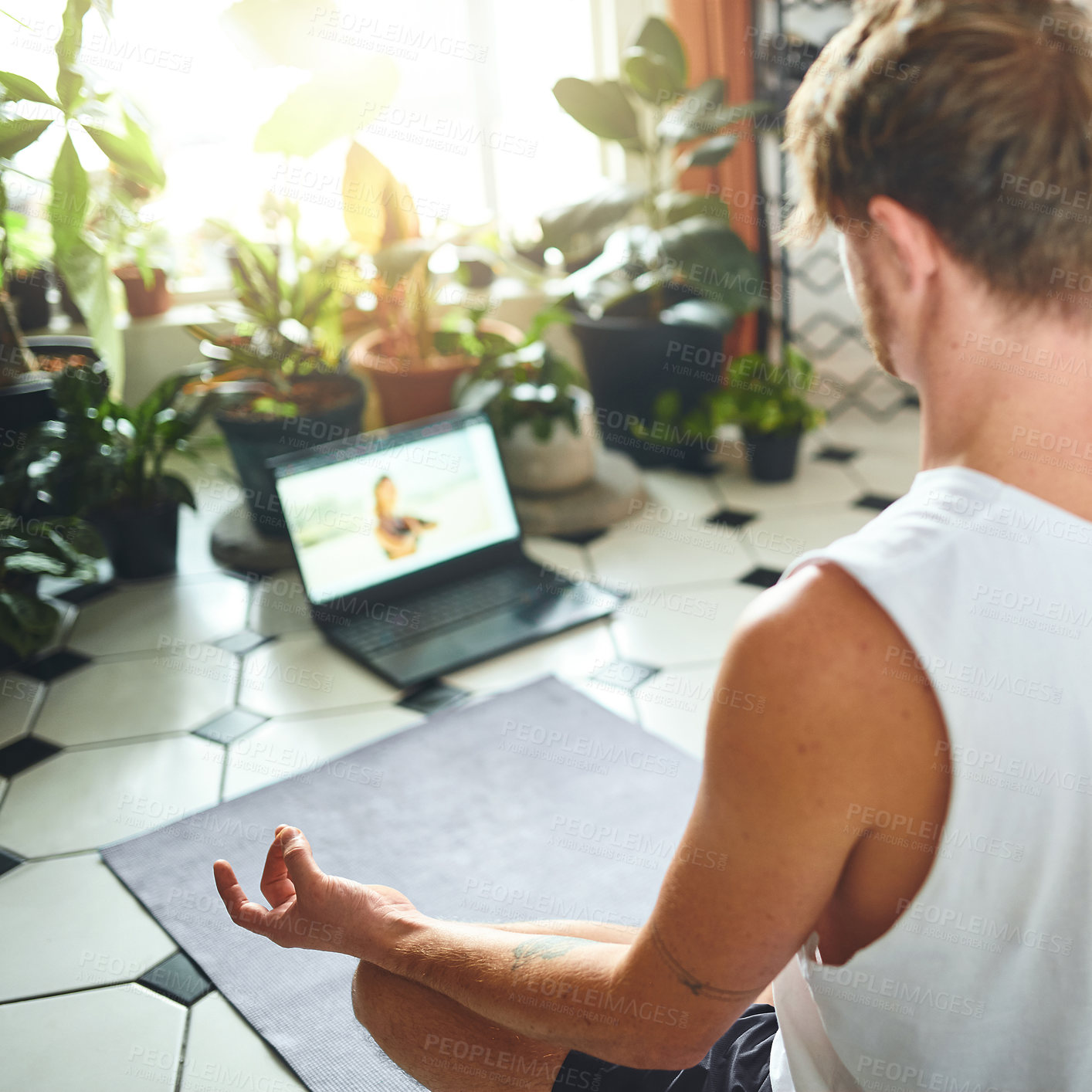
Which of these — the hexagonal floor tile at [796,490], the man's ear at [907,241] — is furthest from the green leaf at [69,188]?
the hexagonal floor tile at [796,490]

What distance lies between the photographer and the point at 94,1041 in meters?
1.37

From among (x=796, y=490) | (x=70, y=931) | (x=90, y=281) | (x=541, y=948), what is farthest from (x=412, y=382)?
(x=541, y=948)

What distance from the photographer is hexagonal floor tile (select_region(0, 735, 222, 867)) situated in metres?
1.76

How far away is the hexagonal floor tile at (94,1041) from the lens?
4.30 ft

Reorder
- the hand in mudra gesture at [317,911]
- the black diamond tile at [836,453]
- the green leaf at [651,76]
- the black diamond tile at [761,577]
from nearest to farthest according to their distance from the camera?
the hand in mudra gesture at [317,911], the black diamond tile at [761,577], the green leaf at [651,76], the black diamond tile at [836,453]

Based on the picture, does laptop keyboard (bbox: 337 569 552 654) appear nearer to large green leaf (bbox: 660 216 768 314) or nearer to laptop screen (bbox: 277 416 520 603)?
laptop screen (bbox: 277 416 520 603)

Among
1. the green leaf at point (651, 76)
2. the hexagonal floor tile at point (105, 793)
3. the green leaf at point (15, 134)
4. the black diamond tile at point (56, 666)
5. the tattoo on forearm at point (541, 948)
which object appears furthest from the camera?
the green leaf at point (651, 76)

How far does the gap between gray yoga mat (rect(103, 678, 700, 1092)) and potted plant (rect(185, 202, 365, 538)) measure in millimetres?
980

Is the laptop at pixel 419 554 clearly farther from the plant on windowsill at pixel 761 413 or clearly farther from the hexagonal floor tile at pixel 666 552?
the plant on windowsill at pixel 761 413

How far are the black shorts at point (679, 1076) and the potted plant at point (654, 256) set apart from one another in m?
2.22

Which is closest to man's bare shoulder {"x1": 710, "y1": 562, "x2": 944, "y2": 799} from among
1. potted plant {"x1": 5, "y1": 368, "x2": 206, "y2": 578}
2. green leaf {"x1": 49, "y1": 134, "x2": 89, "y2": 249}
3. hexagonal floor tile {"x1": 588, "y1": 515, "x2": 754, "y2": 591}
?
green leaf {"x1": 49, "y1": 134, "x2": 89, "y2": 249}

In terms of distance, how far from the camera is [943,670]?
60 centimetres

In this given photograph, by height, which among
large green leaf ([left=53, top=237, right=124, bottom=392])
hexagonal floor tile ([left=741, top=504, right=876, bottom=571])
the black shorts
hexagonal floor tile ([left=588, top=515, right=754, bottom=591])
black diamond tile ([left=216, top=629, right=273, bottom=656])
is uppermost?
large green leaf ([left=53, top=237, right=124, bottom=392])

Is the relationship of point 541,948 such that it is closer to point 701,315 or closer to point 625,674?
point 625,674
